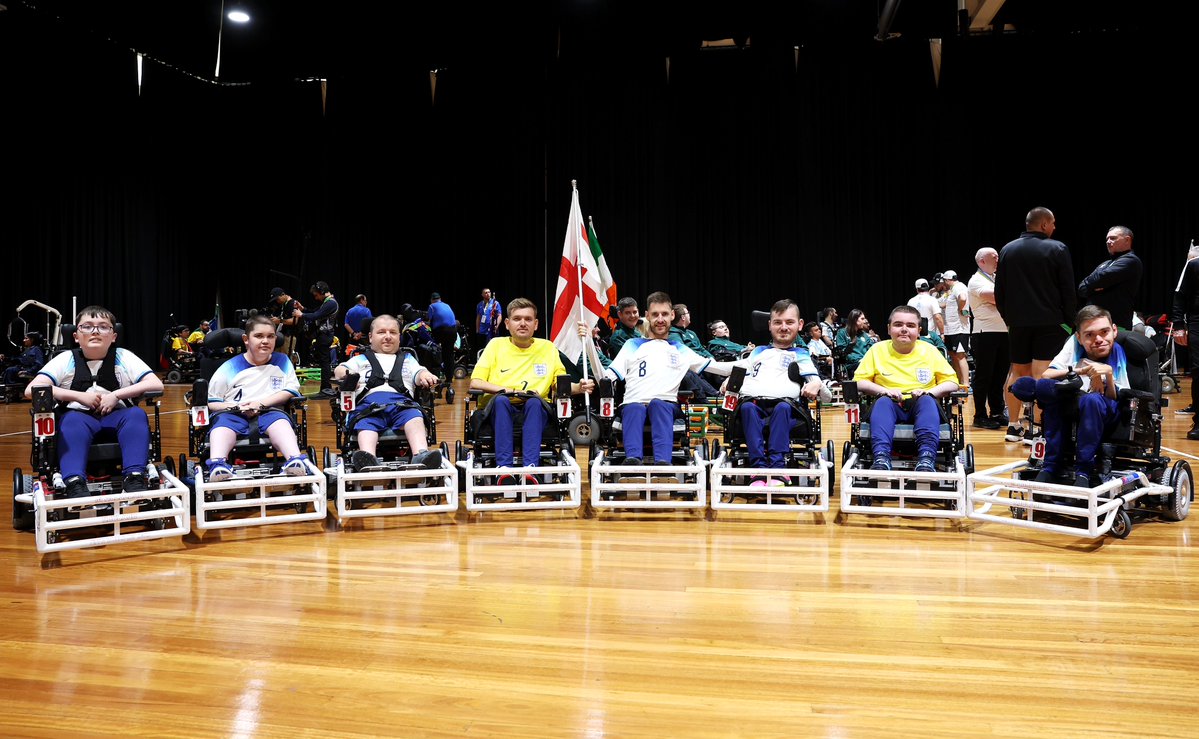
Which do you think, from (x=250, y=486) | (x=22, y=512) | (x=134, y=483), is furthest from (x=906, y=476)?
(x=22, y=512)

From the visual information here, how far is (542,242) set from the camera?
15461 millimetres

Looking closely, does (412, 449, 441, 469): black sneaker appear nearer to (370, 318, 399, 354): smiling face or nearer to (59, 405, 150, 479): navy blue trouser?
(370, 318, 399, 354): smiling face

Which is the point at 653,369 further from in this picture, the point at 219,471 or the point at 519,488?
the point at 219,471

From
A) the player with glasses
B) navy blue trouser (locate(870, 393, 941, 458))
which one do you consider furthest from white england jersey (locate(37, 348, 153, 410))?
navy blue trouser (locate(870, 393, 941, 458))

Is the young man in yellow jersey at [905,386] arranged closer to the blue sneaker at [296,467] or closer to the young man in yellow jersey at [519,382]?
the young man in yellow jersey at [519,382]

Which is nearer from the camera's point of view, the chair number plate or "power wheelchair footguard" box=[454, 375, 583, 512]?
the chair number plate

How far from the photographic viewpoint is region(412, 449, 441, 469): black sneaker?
397 centimetres

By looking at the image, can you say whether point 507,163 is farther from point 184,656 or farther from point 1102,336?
point 184,656

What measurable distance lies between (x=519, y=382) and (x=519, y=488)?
77 centimetres

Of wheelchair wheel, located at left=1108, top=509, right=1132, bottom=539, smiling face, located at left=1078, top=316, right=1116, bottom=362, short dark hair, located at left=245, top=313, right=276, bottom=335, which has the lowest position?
wheelchair wheel, located at left=1108, top=509, right=1132, bottom=539

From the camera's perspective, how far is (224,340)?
445cm

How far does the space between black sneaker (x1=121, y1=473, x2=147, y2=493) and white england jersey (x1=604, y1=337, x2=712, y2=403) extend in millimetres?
2231

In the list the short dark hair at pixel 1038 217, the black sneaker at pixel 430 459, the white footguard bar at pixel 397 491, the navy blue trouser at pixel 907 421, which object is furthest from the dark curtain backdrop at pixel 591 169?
the white footguard bar at pixel 397 491

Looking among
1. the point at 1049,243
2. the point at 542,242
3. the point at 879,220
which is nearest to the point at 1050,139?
the point at 879,220
